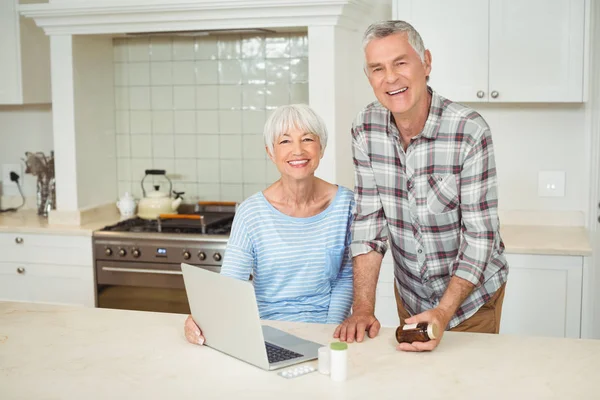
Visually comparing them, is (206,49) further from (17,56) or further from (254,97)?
(17,56)

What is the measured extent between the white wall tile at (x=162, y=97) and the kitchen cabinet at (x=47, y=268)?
94 centimetres

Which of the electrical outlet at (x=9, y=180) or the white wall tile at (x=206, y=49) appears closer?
the white wall tile at (x=206, y=49)

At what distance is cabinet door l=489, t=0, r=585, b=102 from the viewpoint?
338 cm

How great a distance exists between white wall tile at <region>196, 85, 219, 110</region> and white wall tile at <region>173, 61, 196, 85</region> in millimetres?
68

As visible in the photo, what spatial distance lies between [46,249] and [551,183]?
2657 mm

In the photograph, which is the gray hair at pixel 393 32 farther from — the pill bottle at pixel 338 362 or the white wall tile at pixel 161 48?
the white wall tile at pixel 161 48

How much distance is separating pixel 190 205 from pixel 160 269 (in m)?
0.62

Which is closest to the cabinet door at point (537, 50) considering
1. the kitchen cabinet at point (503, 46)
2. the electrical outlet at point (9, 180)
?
the kitchen cabinet at point (503, 46)

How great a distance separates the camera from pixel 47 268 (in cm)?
396

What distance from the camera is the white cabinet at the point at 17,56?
407 centimetres

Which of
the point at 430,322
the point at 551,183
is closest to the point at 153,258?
the point at 551,183

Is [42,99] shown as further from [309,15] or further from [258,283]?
[258,283]

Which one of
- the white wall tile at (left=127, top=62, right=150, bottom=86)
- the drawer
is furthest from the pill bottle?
the white wall tile at (left=127, top=62, right=150, bottom=86)

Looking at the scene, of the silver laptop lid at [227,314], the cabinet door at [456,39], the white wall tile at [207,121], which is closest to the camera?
the silver laptop lid at [227,314]
